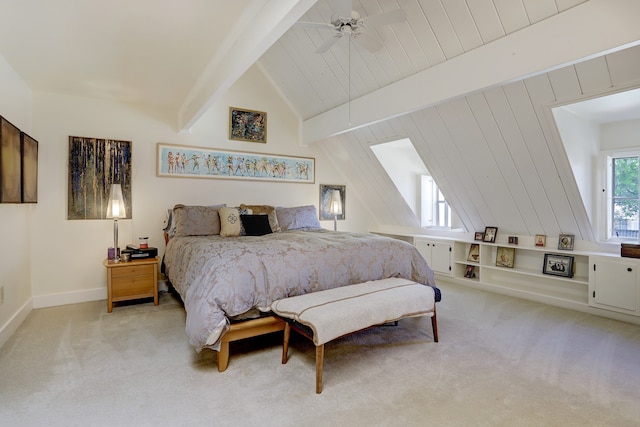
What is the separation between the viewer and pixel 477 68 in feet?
8.32

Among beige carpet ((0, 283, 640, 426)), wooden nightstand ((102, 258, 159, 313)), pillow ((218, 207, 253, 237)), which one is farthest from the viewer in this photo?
pillow ((218, 207, 253, 237))

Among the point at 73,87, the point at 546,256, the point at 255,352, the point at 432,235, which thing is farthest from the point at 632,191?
the point at 73,87

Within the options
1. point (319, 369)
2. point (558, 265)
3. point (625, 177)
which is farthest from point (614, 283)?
point (319, 369)

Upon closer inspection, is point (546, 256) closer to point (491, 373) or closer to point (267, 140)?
point (491, 373)

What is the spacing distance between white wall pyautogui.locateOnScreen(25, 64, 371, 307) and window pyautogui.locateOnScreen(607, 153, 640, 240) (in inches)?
150

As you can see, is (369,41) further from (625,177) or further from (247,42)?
(625,177)

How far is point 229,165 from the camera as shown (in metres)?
4.53

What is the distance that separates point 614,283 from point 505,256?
117cm

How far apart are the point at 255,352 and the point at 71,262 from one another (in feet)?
8.56

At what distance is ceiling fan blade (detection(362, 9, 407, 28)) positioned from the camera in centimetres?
227

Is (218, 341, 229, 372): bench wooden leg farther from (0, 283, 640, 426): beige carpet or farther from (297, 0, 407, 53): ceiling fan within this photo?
(297, 0, 407, 53): ceiling fan

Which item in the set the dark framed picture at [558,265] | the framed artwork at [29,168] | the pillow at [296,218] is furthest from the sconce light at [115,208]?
the dark framed picture at [558,265]

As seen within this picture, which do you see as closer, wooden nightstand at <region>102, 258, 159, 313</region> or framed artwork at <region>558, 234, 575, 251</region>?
wooden nightstand at <region>102, 258, 159, 313</region>

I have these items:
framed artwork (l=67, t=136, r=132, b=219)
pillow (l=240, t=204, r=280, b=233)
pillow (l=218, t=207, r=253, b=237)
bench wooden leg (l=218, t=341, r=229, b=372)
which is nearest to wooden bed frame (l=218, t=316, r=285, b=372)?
bench wooden leg (l=218, t=341, r=229, b=372)
